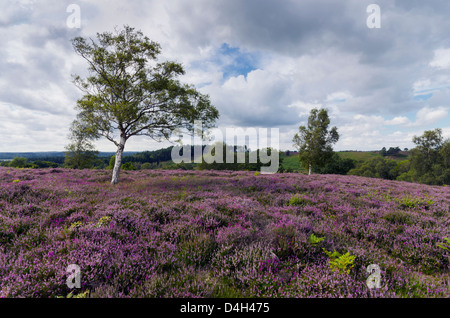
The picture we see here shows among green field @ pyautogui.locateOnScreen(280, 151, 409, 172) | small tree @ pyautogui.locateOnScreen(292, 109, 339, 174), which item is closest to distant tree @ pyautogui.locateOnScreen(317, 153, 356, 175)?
green field @ pyautogui.locateOnScreen(280, 151, 409, 172)

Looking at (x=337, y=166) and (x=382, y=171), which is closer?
(x=382, y=171)

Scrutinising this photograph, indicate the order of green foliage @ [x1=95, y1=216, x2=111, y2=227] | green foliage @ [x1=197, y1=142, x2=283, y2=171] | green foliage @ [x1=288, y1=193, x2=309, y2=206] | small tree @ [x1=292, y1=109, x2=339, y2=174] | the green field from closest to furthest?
green foliage @ [x1=95, y1=216, x2=111, y2=227] → green foliage @ [x1=288, y1=193, x2=309, y2=206] → small tree @ [x1=292, y1=109, x2=339, y2=174] → green foliage @ [x1=197, y1=142, x2=283, y2=171] → the green field

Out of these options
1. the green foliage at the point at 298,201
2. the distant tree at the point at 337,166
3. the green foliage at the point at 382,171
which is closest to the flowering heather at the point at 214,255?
the green foliage at the point at 298,201

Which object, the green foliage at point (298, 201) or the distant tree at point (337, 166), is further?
the distant tree at point (337, 166)

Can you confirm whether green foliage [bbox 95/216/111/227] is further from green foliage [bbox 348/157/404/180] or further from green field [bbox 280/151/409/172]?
green field [bbox 280/151/409/172]

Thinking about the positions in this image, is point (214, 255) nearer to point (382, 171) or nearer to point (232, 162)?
point (232, 162)

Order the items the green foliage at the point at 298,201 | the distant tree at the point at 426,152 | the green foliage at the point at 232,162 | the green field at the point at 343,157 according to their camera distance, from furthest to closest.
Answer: the green field at the point at 343,157, the green foliage at the point at 232,162, the distant tree at the point at 426,152, the green foliage at the point at 298,201

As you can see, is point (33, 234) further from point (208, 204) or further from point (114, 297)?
point (208, 204)

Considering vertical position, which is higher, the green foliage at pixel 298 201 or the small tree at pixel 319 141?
the small tree at pixel 319 141

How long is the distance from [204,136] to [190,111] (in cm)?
247

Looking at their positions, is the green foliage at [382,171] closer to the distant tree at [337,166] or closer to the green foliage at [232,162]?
the distant tree at [337,166]

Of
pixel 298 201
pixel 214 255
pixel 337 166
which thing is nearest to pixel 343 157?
pixel 337 166
